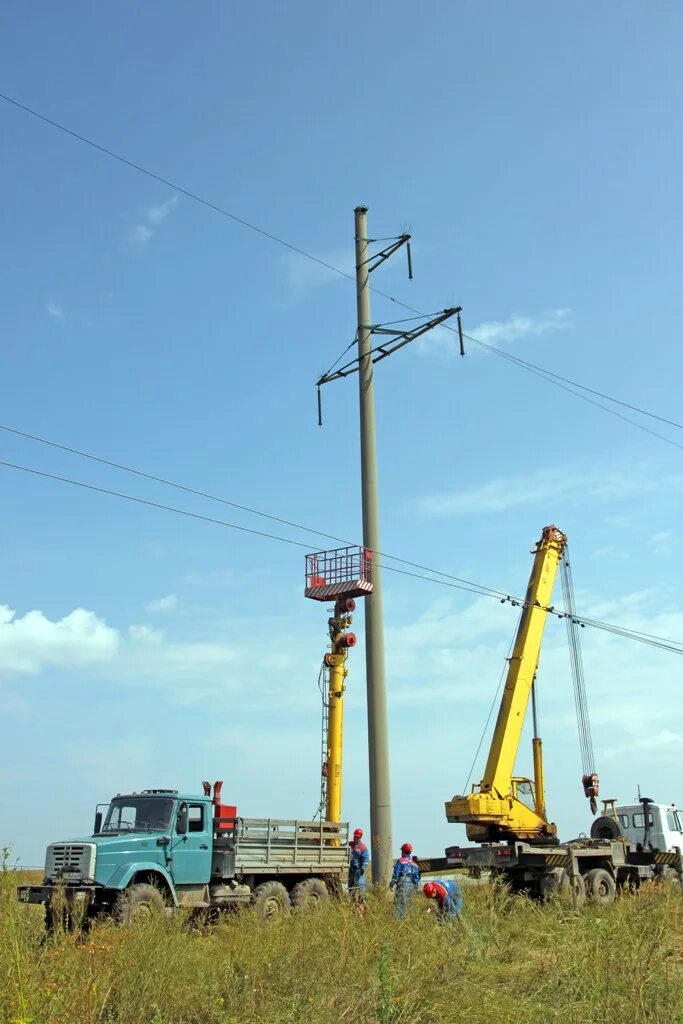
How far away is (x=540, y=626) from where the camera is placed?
22.8 meters

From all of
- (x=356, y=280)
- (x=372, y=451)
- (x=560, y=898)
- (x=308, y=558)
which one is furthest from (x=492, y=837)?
(x=356, y=280)

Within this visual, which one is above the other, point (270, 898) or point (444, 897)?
point (270, 898)

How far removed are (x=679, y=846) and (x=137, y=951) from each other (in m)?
19.3

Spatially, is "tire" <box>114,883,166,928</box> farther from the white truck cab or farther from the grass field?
the white truck cab

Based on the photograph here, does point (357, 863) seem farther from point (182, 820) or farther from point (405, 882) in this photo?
point (405, 882)

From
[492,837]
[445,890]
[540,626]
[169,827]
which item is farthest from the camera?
[540,626]

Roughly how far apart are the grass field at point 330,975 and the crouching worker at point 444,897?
538mm

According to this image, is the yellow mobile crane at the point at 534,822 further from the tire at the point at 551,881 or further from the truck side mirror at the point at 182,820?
the truck side mirror at the point at 182,820

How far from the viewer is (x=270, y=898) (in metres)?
18.0

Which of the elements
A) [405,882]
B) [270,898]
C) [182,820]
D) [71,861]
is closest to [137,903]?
[71,861]

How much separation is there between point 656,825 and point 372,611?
11.0 metres

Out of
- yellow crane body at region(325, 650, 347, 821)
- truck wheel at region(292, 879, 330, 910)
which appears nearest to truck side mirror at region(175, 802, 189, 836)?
truck wheel at region(292, 879, 330, 910)

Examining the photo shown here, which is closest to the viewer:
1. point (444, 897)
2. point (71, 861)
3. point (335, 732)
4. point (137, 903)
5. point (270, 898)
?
point (444, 897)

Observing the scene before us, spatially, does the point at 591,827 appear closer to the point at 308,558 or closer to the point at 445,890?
the point at 308,558
